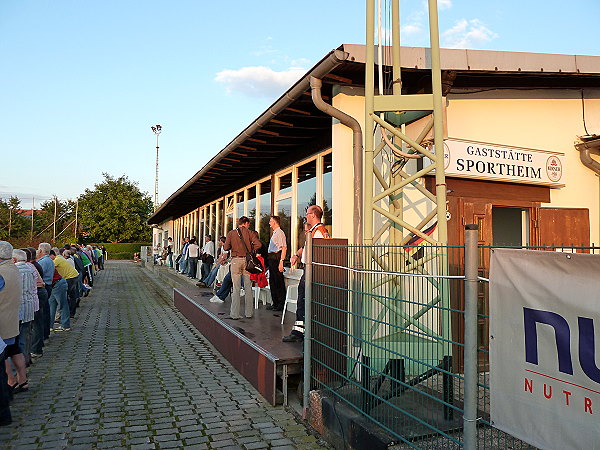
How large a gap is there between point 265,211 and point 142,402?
6.14 metres

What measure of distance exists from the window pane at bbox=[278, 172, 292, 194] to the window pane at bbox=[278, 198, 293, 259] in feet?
0.66

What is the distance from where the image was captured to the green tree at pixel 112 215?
60125 mm

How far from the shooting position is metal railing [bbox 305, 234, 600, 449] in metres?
2.35

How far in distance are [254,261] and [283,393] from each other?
2826mm

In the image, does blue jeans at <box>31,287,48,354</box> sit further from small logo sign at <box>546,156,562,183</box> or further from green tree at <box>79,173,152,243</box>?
green tree at <box>79,173,152,243</box>

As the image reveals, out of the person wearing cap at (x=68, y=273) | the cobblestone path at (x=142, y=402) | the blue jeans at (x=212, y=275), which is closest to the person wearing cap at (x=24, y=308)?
the cobblestone path at (x=142, y=402)

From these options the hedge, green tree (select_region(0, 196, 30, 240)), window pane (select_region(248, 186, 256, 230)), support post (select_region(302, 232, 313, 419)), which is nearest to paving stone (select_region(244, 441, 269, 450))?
support post (select_region(302, 232, 313, 419))

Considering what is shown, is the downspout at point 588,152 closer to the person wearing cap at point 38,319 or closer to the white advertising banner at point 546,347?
the white advertising banner at point 546,347

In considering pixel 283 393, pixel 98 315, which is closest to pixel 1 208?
pixel 98 315

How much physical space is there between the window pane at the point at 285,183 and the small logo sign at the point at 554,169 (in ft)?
14.4

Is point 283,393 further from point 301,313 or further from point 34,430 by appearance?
point 34,430

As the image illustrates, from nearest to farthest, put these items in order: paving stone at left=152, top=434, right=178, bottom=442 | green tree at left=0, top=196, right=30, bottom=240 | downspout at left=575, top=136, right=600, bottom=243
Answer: paving stone at left=152, top=434, right=178, bottom=442
downspout at left=575, top=136, right=600, bottom=243
green tree at left=0, top=196, right=30, bottom=240

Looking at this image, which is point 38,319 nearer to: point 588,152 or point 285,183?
point 285,183

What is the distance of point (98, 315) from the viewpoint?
11.2 meters
